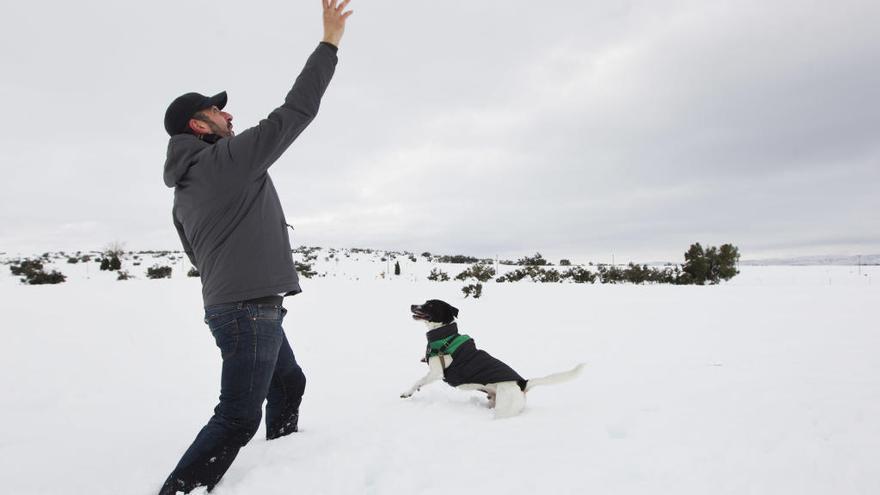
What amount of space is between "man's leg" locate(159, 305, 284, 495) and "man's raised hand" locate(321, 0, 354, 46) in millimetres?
1456

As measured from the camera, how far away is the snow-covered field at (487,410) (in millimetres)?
2395

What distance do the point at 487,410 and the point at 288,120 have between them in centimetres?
289

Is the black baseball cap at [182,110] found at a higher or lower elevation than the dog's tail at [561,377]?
higher

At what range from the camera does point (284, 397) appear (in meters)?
3.02

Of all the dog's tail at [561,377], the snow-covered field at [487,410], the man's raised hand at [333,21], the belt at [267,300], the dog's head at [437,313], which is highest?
the man's raised hand at [333,21]

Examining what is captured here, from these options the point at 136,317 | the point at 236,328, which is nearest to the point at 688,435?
the point at 236,328

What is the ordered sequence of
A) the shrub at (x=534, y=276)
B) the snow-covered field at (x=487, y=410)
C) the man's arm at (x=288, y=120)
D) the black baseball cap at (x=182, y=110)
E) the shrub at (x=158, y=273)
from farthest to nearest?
1. the shrub at (x=534, y=276)
2. the shrub at (x=158, y=273)
3. the snow-covered field at (x=487, y=410)
4. the black baseball cap at (x=182, y=110)
5. the man's arm at (x=288, y=120)

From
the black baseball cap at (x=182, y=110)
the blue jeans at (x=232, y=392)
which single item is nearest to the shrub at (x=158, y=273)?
the black baseball cap at (x=182, y=110)

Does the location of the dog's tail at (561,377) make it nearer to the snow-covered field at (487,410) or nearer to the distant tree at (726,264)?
the snow-covered field at (487,410)

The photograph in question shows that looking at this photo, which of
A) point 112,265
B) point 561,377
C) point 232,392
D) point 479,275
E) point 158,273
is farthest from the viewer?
point 479,275

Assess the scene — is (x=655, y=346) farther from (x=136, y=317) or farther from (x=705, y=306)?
(x=136, y=317)

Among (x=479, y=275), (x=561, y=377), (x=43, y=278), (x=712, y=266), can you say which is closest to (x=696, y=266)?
(x=712, y=266)

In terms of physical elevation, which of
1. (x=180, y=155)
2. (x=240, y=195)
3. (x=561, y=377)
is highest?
(x=180, y=155)

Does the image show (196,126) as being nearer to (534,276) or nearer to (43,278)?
(534,276)
